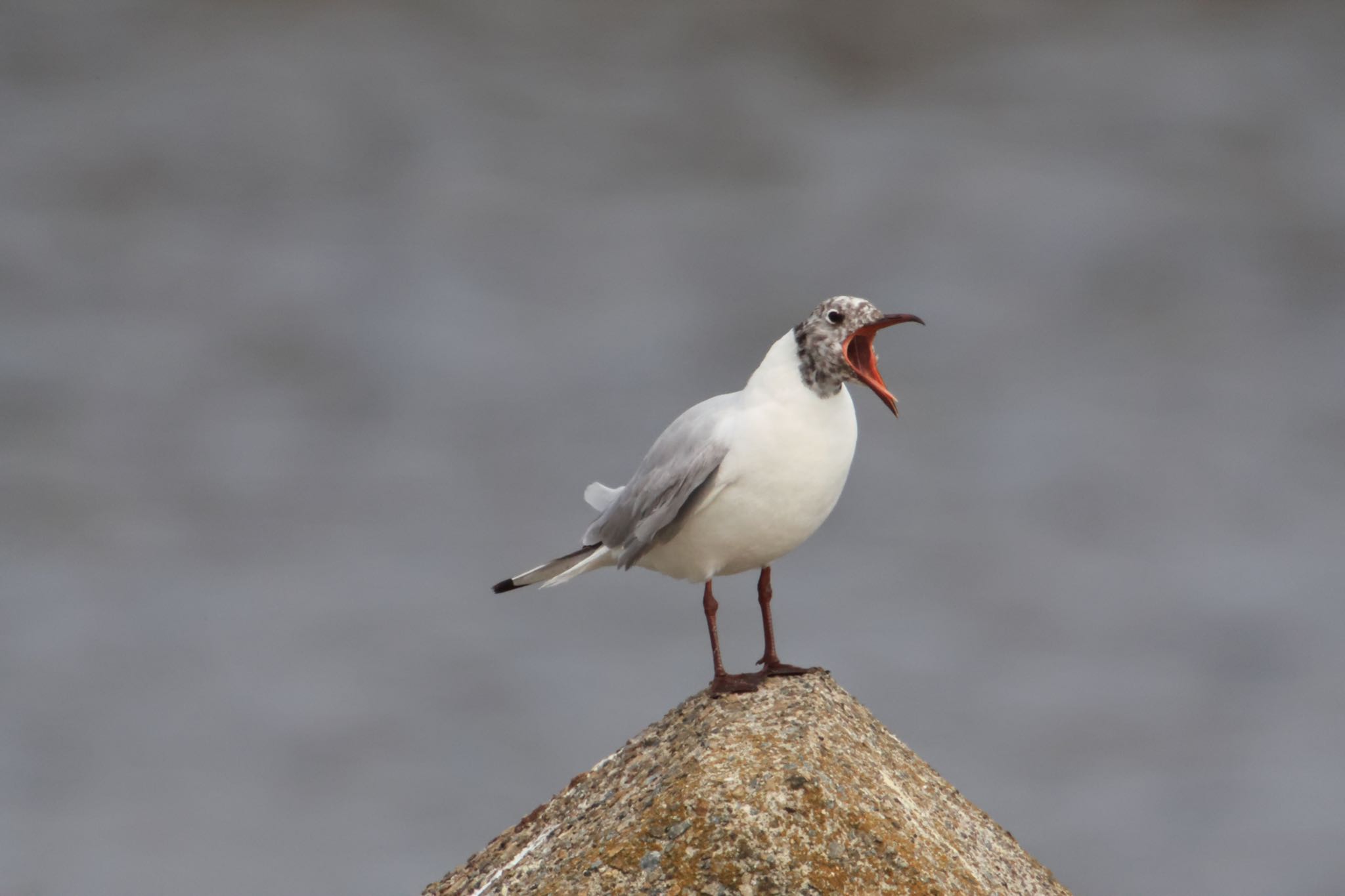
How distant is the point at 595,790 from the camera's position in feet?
24.1

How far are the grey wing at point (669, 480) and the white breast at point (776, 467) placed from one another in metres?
0.07

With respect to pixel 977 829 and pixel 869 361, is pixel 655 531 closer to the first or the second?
pixel 869 361

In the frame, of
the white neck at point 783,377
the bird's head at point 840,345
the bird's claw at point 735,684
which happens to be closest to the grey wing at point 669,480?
the white neck at point 783,377

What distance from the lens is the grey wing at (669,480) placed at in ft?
24.8

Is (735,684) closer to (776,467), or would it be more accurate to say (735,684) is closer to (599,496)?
(776,467)

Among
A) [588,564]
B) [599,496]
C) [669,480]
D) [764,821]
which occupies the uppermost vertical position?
[599,496]

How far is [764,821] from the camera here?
6.23 meters

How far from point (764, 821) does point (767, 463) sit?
185 centimetres

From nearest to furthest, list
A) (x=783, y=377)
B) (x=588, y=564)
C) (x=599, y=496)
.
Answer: (x=783, y=377)
(x=588, y=564)
(x=599, y=496)

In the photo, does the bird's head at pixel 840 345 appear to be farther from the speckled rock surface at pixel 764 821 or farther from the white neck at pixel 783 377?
the speckled rock surface at pixel 764 821

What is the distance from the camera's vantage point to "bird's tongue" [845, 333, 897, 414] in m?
7.44

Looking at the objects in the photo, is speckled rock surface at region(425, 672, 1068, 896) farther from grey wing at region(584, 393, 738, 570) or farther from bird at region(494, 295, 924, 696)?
grey wing at region(584, 393, 738, 570)

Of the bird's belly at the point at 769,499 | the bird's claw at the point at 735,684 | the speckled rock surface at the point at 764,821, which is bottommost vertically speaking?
the speckled rock surface at the point at 764,821

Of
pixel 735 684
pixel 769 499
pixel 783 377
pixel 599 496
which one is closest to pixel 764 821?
pixel 735 684
